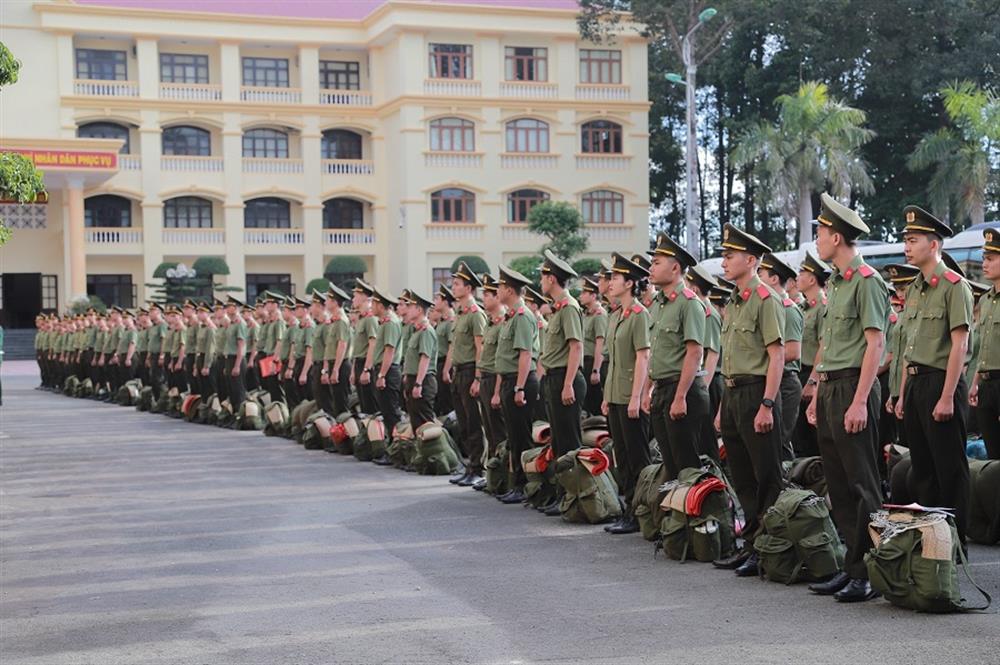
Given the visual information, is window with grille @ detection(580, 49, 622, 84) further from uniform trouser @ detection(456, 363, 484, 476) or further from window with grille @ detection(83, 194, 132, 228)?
uniform trouser @ detection(456, 363, 484, 476)

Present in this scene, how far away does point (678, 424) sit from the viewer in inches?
359

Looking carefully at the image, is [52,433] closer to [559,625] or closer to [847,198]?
[559,625]

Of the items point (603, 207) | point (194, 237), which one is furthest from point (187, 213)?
point (603, 207)

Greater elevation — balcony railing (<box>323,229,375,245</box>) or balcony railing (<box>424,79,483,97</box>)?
balcony railing (<box>424,79,483,97</box>)

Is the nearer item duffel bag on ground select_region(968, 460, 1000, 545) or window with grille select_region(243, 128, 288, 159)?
duffel bag on ground select_region(968, 460, 1000, 545)

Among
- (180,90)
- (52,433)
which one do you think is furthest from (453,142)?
(52,433)

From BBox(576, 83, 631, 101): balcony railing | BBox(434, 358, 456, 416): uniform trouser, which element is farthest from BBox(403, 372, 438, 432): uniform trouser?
BBox(576, 83, 631, 101): balcony railing

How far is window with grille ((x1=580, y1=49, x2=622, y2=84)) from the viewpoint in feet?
173

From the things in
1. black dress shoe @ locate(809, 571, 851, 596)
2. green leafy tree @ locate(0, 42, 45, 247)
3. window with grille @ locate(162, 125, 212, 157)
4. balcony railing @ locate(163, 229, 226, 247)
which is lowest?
A: black dress shoe @ locate(809, 571, 851, 596)

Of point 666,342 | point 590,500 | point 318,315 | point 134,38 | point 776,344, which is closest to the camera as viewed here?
point 776,344

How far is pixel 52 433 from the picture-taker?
20.4 m

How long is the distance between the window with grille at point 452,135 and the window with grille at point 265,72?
21.8 feet

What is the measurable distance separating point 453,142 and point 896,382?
4292cm

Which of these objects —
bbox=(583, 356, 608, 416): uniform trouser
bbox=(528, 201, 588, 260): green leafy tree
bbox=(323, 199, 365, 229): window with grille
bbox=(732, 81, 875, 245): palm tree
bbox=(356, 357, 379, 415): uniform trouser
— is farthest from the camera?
bbox=(323, 199, 365, 229): window with grille
